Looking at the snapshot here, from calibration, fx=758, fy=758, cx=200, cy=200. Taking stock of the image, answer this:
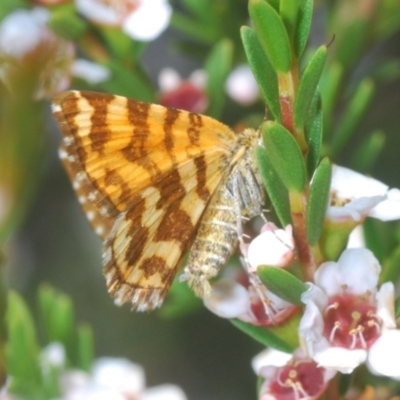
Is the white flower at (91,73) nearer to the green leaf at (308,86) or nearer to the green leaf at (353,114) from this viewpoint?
the green leaf at (353,114)

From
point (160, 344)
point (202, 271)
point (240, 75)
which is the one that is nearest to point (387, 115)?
point (240, 75)

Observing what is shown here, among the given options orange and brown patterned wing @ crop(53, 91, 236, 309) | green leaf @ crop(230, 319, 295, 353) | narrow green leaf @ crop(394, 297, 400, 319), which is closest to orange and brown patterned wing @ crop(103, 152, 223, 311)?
orange and brown patterned wing @ crop(53, 91, 236, 309)

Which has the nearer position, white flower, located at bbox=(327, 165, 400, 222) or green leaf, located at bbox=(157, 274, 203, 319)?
white flower, located at bbox=(327, 165, 400, 222)

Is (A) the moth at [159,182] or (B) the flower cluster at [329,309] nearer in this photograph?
(B) the flower cluster at [329,309]

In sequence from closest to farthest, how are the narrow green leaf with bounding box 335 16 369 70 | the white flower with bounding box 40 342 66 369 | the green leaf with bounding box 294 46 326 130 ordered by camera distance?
the green leaf with bounding box 294 46 326 130 → the white flower with bounding box 40 342 66 369 → the narrow green leaf with bounding box 335 16 369 70

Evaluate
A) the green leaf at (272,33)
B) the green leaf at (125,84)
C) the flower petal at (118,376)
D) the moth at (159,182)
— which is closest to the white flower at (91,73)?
the green leaf at (125,84)

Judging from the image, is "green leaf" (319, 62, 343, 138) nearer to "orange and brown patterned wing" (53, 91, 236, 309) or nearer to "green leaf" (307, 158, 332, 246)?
"orange and brown patterned wing" (53, 91, 236, 309)

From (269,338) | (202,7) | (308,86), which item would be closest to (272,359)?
(269,338)
